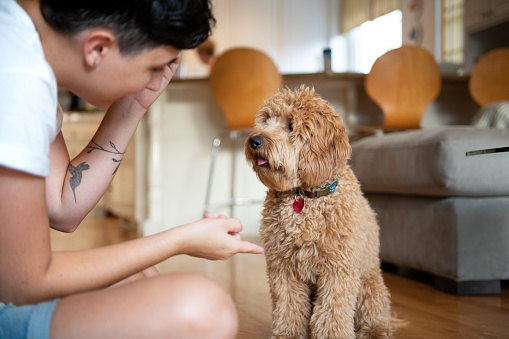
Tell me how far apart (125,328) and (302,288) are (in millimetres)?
675

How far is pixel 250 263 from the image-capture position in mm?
2689

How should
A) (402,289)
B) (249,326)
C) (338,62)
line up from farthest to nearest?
(338,62), (402,289), (249,326)

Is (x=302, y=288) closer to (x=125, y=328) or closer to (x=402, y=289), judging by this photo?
(x=125, y=328)

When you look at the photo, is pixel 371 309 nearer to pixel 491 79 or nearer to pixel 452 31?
pixel 491 79

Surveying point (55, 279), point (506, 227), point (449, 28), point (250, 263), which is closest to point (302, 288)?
point (55, 279)

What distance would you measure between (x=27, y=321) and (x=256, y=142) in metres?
0.73

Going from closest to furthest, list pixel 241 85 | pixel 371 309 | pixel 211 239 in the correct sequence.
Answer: pixel 211 239 < pixel 371 309 < pixel 241 85

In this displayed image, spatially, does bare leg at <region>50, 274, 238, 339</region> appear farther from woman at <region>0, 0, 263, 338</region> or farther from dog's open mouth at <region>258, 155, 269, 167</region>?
dog's open mouth at <region>258, 155, 269, 167</region>

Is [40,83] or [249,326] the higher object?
[40,83]

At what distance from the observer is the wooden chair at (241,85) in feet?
10.4

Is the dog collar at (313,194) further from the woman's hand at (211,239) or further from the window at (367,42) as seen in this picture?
the window at (367,42)

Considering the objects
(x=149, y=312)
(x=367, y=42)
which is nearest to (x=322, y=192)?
(x=149, y=312)

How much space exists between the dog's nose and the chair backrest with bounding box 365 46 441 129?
89.2 inches

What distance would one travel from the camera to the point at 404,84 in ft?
11.2
